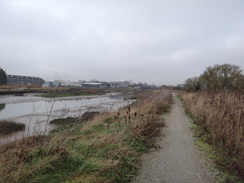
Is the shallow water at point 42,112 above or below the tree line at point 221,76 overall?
below

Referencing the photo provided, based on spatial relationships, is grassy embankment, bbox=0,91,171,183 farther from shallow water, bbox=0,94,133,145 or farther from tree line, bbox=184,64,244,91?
tree line, bbox=184,64,244,91

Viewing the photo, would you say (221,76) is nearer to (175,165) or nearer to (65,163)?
(175,165)

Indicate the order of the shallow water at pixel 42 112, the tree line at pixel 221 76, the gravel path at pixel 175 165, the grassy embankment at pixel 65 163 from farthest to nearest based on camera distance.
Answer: the tree line at pixel 221 76, the shallow water at pixel 42 112, the gravel path at pixel 175 165, the grassy embankment at pixel 65 163

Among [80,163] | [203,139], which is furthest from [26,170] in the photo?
[203,139]

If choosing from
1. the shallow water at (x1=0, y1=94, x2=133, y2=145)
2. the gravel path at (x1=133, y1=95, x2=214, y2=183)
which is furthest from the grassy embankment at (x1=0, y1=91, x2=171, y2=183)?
the shallow water at (x1=0, y1=94, x2=133, y2=145)

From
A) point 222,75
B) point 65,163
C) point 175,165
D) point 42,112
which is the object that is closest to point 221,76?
point 222,75

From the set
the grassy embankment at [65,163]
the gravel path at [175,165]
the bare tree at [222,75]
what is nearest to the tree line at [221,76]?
the bare tree at [222,75]

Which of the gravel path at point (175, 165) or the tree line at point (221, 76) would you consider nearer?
the gravel path at point (175, 165)

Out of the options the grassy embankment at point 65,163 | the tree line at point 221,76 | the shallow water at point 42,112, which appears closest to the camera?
the grassy embankment at point 65,163

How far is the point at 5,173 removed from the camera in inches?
115

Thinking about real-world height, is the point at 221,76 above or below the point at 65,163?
above

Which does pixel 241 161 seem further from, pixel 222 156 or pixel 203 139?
pixel 203 139

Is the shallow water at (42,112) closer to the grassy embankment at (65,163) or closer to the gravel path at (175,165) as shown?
the grassy embankment at (65,163)

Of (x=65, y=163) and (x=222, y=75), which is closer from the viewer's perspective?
(x=65, y=163)
